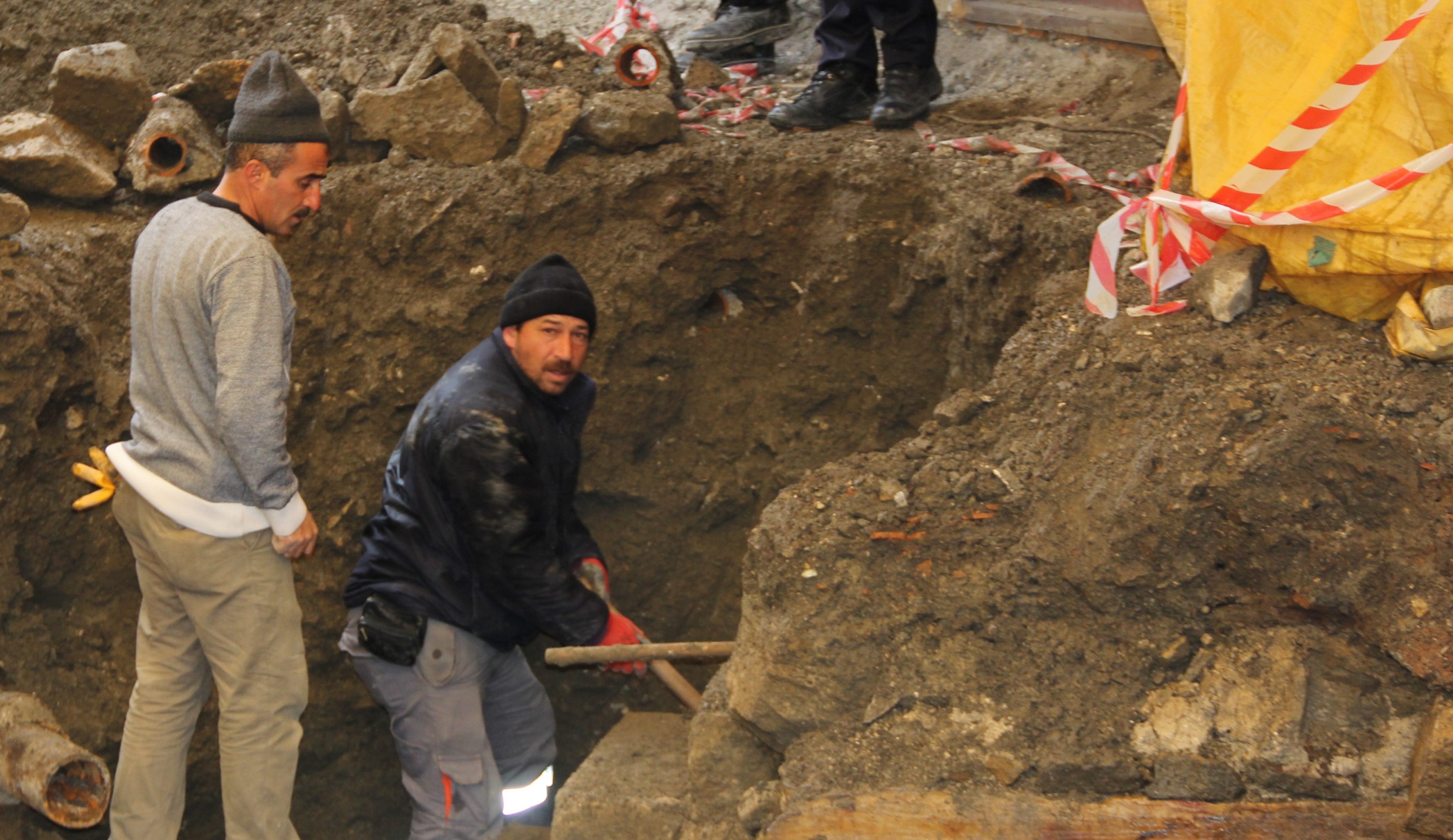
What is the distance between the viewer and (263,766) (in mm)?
2582

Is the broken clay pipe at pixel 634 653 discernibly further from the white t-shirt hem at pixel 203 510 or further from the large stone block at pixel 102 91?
the large stone block at pixel 102 91

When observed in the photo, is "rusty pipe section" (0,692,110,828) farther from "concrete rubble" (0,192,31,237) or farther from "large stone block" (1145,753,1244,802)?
"large stone block" (1145,753,1244,802)

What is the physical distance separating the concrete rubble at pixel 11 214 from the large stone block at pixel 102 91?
0.42 metres

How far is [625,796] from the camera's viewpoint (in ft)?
8.16

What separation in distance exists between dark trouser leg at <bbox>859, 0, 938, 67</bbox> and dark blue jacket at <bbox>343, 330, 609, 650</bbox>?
1.95 meters

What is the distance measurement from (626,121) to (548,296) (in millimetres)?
1271

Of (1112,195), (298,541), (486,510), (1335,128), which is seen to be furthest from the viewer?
(1112,195)

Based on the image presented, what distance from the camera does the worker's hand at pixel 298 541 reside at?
8.09ft

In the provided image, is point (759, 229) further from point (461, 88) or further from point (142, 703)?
point (142, 703)

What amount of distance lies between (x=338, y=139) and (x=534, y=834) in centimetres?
240

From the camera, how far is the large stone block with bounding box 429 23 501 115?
370cm

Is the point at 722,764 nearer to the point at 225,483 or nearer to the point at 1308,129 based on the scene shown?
the point at 225,483

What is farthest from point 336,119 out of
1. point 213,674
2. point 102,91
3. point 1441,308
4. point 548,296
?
point 1441,308

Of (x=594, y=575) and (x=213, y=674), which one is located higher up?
(x=213, y=674)
